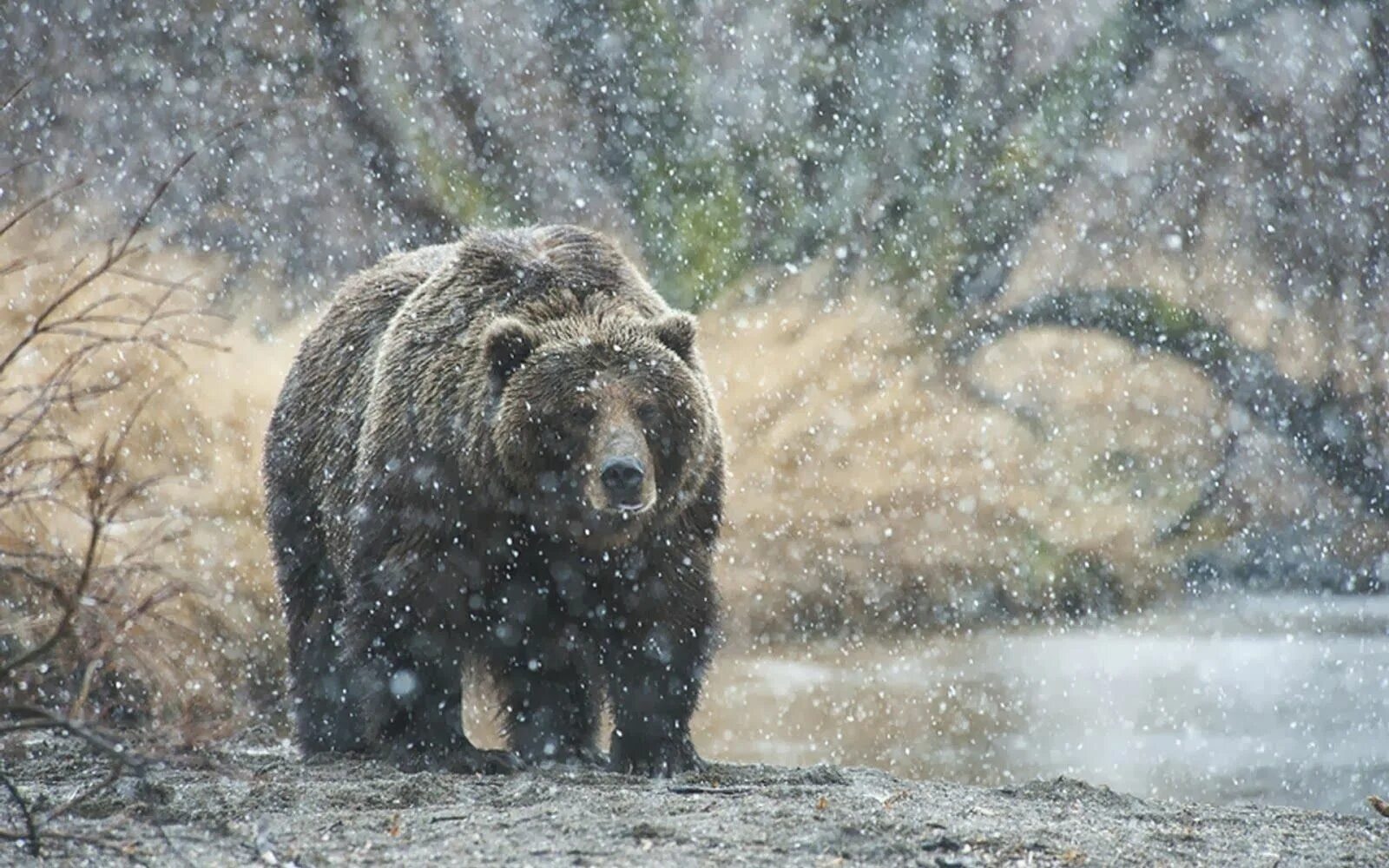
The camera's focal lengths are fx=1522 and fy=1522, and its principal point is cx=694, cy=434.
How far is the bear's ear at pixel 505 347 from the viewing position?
A: 217 inches

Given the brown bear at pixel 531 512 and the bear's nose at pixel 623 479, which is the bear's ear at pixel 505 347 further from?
the bear's nose at pixel 623 479

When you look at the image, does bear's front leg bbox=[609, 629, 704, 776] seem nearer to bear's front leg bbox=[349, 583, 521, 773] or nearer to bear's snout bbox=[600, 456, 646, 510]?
bear's front leg bbox=[349, 583, 521, 773]

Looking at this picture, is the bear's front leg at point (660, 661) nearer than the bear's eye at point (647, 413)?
No

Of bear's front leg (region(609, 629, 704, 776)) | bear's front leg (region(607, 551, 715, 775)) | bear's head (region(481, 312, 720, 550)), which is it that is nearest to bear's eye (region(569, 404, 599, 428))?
bear's head (region(481, 312, 720, 550))

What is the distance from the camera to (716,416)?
5.95 m

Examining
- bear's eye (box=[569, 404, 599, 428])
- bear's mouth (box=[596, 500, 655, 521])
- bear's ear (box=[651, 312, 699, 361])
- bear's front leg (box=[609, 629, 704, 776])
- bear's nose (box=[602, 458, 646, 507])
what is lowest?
bear's front leg (box=[609, 629, 704, 776])

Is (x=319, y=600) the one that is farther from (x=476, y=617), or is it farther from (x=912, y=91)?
(x=912, y=91)

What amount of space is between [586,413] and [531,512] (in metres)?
0.48

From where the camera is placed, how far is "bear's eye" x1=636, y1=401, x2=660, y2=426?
5.43 m

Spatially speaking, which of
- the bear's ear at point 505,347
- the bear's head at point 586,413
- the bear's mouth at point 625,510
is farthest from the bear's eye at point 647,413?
the bear's ear at point 505,347

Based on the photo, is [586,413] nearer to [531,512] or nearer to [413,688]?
[531,512]

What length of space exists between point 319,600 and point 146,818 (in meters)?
2.58

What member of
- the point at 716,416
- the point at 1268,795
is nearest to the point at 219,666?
the point at 716,416

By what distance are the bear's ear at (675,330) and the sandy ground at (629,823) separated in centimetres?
162
